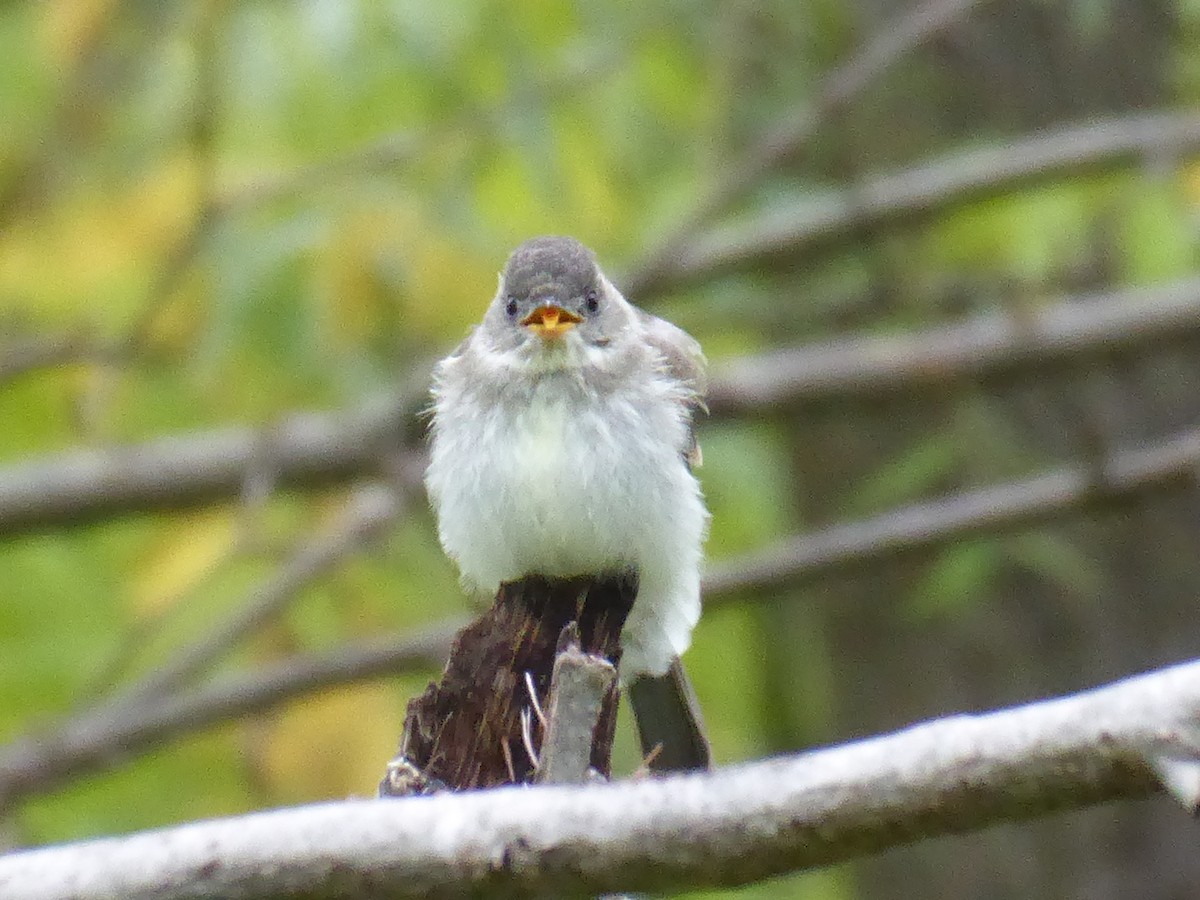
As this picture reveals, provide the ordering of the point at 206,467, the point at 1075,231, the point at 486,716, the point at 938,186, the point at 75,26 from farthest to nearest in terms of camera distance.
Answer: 1. the point at 938,186
2. the point at 1075,231
3. the point at 206,467
4. the point at 75,26
5. the point at 486,716

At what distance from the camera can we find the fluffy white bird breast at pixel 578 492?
4188 millimetres

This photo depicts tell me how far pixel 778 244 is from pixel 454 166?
1.85 meters

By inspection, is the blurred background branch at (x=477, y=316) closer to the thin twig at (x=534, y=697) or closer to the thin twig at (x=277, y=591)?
the thin twig at (x=277, y=591)

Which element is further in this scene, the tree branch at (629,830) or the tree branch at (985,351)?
the tree branch at (985,351)

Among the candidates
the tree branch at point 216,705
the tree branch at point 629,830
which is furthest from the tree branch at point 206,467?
the tree branch at point 629,830

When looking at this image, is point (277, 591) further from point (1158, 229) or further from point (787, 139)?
point (1158, 229)

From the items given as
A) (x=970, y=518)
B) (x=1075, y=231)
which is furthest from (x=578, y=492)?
(x=1075, y=231)

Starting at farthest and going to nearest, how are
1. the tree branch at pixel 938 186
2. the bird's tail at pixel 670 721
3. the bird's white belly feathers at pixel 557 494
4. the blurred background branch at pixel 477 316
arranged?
the tree branch at pixel 938 186
the blurred background branch at pixel 477 316
the bird's tail at pixel 670 721
the bird's white belly feathers at pixel 557 494

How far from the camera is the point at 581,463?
4.24 metres

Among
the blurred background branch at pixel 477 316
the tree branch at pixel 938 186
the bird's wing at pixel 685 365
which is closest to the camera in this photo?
the bird's wing at pixel 685 365

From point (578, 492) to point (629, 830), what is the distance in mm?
1842

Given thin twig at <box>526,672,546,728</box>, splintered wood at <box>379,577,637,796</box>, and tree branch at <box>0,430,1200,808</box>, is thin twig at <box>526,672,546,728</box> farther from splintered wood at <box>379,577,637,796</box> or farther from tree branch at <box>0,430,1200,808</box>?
tree branch at <box>0,430,1200,808</box>

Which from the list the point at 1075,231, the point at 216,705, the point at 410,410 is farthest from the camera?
the point at 1075,231

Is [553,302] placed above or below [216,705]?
above
